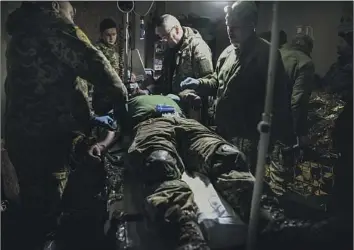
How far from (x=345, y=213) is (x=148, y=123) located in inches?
21.0

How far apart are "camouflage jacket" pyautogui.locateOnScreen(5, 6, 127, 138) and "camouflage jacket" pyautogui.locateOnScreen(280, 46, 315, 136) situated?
0.40 metres

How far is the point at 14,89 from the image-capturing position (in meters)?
1.09

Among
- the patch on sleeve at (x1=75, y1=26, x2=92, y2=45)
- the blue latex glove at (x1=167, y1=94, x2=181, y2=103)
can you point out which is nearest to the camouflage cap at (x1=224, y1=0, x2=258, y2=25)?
the blue latex glove at (x1=167, y1=94, x2=181, y2=103)

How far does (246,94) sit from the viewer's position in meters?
1.14

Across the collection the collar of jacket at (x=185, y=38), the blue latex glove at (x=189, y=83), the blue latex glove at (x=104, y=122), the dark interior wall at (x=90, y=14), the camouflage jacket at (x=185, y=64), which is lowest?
the blue latex glove at (x=104, y=122)

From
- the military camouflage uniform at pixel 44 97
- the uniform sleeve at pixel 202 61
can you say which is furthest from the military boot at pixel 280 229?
the military camouflage uniform at pixel 44 97

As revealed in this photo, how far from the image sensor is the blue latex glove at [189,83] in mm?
1163

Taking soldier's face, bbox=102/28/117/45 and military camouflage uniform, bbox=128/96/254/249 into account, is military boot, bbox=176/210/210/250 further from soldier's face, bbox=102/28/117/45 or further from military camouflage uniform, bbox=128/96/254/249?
soldier's face, bbox=102/28/117/45

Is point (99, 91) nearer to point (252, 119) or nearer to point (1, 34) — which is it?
point (1, 34)

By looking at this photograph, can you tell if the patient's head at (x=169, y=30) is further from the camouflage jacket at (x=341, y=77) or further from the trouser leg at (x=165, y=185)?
the camouflage jacket at (x=341, y=77)

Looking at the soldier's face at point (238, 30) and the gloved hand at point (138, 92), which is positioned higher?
the soldier's face at point (238, 30)

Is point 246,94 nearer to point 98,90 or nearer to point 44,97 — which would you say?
point 98,90

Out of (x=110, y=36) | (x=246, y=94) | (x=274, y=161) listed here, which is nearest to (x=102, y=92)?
(x=110, y=36)

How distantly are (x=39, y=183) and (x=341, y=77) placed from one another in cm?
76
